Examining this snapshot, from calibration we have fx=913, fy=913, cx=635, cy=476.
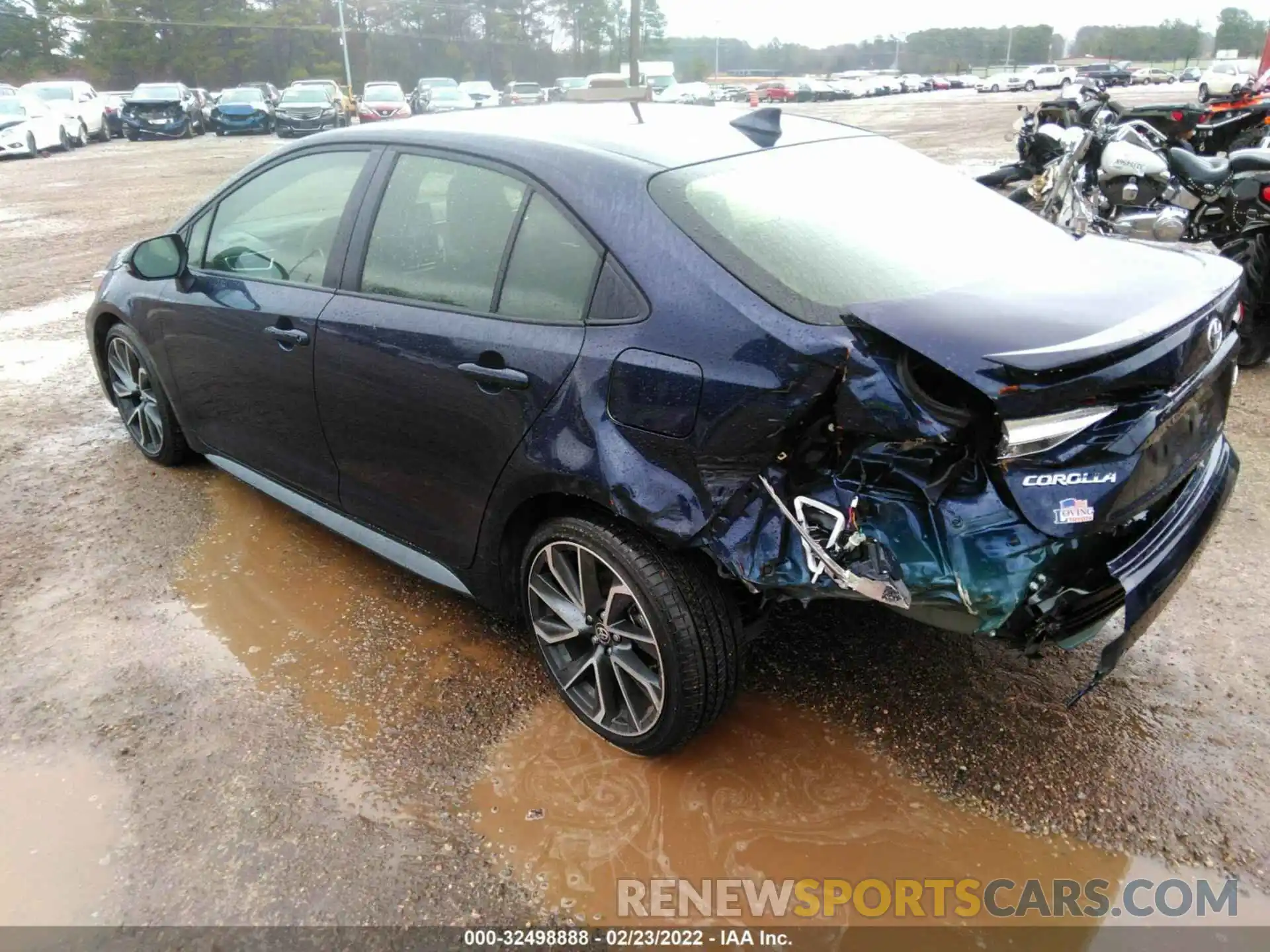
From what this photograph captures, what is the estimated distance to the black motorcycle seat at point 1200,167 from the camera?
20.8 feet

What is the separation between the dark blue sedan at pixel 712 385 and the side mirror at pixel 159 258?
1.54ft

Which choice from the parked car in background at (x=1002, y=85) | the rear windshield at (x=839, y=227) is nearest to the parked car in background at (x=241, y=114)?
the rear windshield at (x=839, y=227)

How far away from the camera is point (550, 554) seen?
269 cm

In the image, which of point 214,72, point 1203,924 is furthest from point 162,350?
point 214,72

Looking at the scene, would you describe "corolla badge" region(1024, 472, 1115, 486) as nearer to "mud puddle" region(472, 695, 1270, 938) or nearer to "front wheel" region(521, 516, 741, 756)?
"front wheel" region(521, 516, 741, 756)

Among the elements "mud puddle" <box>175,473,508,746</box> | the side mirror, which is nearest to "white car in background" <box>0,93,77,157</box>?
the side mirror

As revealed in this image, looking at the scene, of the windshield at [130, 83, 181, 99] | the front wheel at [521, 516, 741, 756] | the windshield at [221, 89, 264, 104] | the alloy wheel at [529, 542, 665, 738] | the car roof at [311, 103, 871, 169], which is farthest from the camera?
the windshield at [221, 89, 264, 104]

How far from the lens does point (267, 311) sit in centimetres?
334

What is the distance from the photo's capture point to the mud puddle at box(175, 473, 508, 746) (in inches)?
116

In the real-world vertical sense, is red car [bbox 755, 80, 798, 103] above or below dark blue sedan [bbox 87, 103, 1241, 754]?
above

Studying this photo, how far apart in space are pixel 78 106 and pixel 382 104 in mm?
8048

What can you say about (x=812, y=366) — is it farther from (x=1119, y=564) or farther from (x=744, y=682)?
(x=744, y=682)

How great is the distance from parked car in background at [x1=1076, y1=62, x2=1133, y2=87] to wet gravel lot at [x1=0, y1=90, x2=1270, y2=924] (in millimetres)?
61975

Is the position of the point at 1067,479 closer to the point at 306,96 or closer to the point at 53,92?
the point at 306,96
